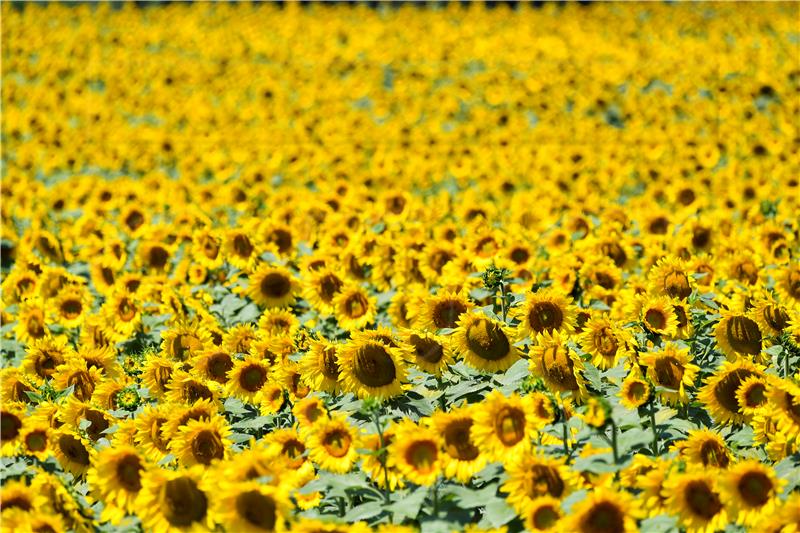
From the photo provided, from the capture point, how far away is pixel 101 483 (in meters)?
3.55

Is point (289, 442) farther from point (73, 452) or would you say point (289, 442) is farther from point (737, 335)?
point (737, 335)

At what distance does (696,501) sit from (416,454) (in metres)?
1.10

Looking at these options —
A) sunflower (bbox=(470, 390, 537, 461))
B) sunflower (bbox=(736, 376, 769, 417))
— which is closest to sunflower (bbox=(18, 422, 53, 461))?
sunflower (bbox=(470, 390, 537, 461))

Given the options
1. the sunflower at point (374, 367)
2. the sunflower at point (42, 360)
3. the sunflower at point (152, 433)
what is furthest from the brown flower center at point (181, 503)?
the sunflower at point (42, 360)

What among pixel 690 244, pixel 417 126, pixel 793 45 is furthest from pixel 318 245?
pixel 793 45

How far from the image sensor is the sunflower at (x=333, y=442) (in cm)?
376

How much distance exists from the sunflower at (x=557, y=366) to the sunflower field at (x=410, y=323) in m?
0.02

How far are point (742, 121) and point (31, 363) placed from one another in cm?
1226

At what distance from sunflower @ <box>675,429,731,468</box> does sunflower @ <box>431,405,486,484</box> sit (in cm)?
93

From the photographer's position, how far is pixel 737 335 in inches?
186

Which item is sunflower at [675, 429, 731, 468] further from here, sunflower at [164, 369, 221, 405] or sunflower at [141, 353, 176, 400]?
sunflower at [141, 353, 176, 400]

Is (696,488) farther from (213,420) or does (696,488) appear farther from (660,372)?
(213,420)

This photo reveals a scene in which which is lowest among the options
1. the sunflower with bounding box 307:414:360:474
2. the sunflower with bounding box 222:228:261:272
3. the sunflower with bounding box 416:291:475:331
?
the sunflower with bounding box 307:414:360:474

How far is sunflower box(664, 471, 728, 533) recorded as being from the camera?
3.26 meters
